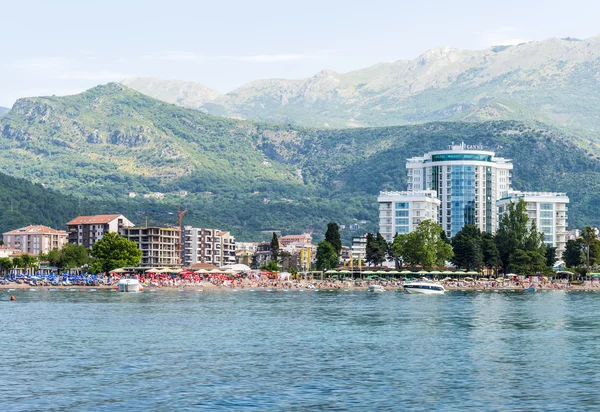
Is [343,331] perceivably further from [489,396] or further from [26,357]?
[489,396]

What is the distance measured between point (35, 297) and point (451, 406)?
134 meters

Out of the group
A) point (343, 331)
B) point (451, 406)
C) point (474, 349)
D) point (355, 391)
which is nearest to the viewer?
point (451, 406)

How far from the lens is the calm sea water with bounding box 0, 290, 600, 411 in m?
64.1

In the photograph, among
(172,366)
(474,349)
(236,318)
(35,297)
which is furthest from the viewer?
(35,297)

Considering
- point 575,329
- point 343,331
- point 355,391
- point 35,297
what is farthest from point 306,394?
point 35,297

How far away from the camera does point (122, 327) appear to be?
366ft

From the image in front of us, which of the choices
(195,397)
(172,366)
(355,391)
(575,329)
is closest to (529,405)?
(355,391)

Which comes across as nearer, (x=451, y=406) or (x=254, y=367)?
(x=451, y=406)

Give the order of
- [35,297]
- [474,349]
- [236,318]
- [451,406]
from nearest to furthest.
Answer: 1. [451,406]
2. [474,349]
3. [236,318]
4. [35,297]

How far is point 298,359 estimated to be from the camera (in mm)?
83312

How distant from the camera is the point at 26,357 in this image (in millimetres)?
83688

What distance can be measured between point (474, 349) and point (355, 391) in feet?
88.9

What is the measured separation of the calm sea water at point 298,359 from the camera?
6412 centimetres

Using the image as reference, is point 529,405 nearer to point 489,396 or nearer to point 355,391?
point 489,396
